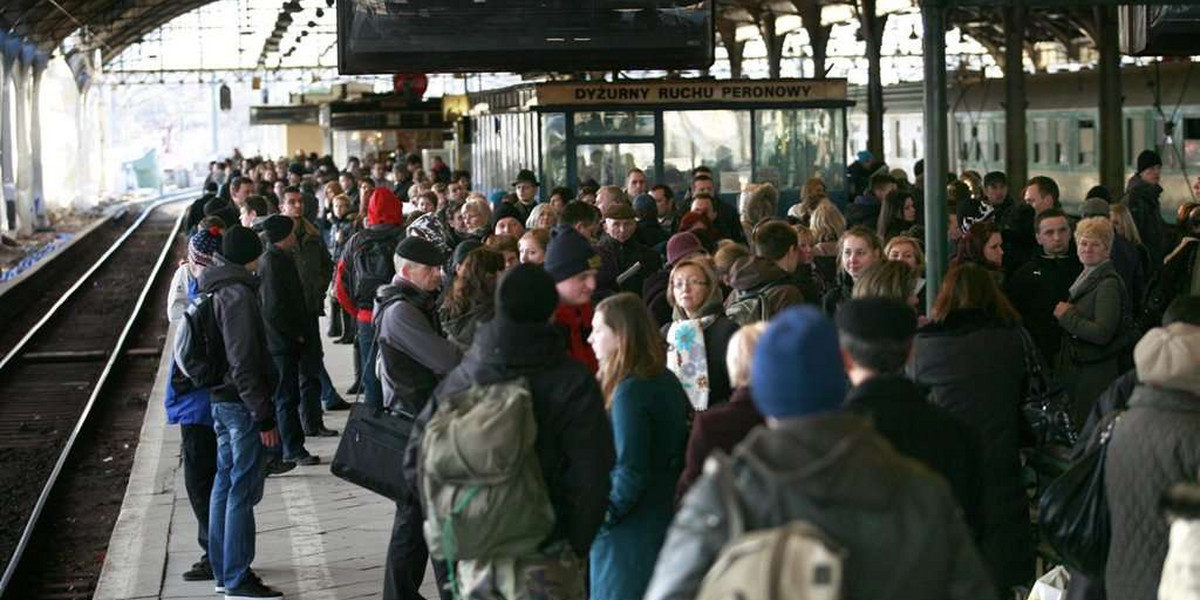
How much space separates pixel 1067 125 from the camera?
31.1 m

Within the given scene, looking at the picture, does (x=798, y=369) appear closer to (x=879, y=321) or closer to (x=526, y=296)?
(x=879, y=321)

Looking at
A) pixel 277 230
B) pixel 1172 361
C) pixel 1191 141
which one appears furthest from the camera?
pixel 1191 141

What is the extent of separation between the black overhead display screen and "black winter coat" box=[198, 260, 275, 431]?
4.23 meters

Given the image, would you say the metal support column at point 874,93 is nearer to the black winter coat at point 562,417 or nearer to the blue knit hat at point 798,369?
the black winter coat at point 562,417

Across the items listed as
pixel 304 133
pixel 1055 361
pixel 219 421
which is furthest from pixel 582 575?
pixel 304 133

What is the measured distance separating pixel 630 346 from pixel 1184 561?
2180 millimetres

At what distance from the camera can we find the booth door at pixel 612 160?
2208 cm

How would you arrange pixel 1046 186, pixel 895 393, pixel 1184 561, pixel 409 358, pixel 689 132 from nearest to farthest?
1. pixel 1184 561
2. pixel 895 393
3. pixel 409 358
4. pixel 1046 186
5. pixel 689 132

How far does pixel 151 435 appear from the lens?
1461cm

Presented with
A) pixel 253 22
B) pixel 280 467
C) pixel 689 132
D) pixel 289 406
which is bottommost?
pixel 280 467

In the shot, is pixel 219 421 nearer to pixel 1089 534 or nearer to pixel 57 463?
pixel 1089 534

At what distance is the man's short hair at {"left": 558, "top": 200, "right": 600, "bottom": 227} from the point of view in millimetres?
11102

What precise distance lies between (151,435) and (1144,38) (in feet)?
24.0

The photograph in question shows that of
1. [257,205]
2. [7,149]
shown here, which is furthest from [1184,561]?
[7,149]
